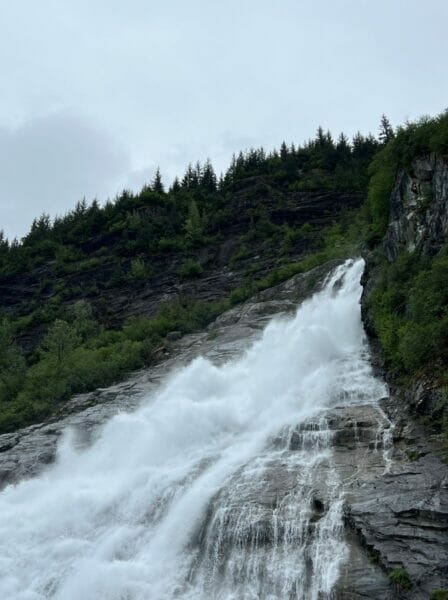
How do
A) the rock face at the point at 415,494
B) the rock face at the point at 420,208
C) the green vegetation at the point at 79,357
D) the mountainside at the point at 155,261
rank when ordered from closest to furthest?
the rock face at the point at 415,494, the rock face at the point at 420,208, the green vegetation at the point at 79,357, the mountainside at the point at 155,261

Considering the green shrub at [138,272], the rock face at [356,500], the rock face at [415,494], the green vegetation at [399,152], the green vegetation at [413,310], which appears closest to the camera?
the rock face at [415,494]

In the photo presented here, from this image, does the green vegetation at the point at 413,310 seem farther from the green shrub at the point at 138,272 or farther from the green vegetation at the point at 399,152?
the green shrub at the point at 138,272

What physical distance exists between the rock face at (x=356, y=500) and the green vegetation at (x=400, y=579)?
10cm

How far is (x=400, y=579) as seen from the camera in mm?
13898

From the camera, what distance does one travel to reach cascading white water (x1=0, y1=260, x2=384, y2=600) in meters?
16.9

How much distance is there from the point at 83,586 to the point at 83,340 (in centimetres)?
4128

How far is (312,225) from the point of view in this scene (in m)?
65.6

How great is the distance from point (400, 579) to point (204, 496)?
25.9 feet

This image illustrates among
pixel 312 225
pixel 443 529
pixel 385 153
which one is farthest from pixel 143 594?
pixel 312 225

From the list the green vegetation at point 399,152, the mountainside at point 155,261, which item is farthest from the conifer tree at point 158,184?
the green vegetation at point 399,152

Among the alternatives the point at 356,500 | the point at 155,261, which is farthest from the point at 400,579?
the point at 155,261

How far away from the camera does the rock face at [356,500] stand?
47.8 feet

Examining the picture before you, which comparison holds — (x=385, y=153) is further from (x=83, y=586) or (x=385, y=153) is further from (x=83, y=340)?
(x=83, y=340)

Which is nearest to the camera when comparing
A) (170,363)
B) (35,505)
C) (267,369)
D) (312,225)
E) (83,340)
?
(35,505)
